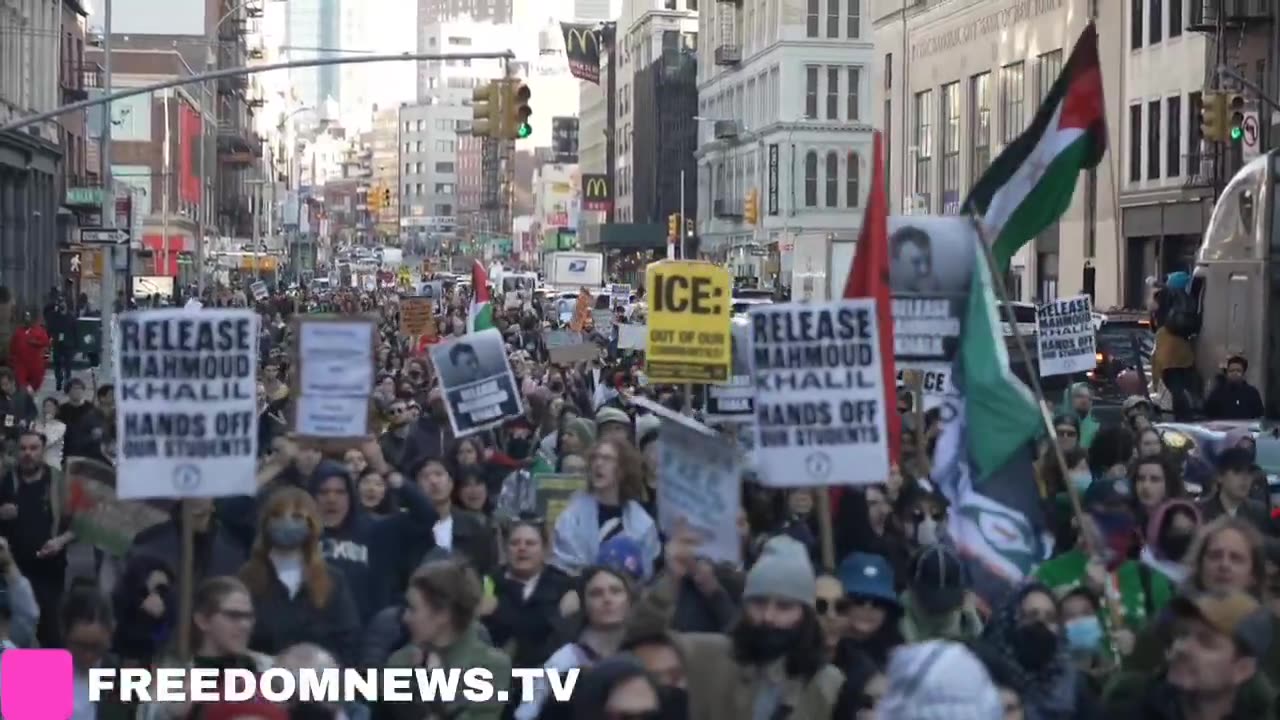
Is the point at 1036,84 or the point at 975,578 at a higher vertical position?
the point at 1036,84

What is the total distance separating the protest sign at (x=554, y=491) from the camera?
1187cm

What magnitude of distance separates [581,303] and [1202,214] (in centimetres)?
1283

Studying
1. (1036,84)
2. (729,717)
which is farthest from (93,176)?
(729,717)

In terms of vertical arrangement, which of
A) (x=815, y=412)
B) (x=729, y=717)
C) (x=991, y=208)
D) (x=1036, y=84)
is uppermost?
(x=1036, y=84)

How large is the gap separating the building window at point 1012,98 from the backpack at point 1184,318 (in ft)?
99.0

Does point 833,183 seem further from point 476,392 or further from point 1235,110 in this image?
point 476,392

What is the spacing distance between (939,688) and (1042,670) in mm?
1727

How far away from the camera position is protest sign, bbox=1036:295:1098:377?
1852 centimetres

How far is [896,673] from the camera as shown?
18.8 feet

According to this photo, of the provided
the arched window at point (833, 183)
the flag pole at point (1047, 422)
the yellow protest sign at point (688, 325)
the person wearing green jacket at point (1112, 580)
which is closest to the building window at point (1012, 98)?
the arched window at point (833, 183)

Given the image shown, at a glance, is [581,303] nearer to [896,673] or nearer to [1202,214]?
[1202,214]

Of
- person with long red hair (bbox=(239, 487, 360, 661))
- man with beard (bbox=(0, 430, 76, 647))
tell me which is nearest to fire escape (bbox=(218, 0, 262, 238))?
man with beard (bbox=(0, 430, 76, 647))

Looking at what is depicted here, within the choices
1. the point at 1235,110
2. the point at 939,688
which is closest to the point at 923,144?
the point at 1235,110

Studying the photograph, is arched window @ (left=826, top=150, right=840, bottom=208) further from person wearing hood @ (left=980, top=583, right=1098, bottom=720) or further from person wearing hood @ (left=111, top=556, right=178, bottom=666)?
person wearing hood @ (left=980, top=583, right=1098, bottom=720)
